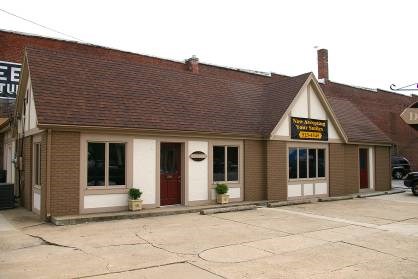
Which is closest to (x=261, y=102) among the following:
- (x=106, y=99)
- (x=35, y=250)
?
(x=106, y=99)

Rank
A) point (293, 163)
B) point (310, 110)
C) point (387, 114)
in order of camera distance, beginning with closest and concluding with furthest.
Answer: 1. point (293, 163)
2. point (310, 110)
3. point (387, 114)

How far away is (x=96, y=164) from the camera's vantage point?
13.4 metres

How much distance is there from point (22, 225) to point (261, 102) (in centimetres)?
1172

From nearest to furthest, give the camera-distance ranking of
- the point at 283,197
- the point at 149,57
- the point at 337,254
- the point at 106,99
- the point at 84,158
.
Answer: the point at 337,254
the point at 84,158
the point at 106,99
the point at 283,197
the point at 149,57

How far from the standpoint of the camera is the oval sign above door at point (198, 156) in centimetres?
1552

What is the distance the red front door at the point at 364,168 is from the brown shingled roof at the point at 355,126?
772 millimetres

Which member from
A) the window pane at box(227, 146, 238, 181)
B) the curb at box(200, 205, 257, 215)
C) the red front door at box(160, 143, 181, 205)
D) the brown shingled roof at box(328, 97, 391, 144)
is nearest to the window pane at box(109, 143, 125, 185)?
the red front door at box(160, 143, 181, 205)

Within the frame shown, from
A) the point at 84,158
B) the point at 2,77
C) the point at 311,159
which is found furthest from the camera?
the point at 2,77

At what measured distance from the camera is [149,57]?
28.0m

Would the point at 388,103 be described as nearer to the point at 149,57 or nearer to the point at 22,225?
the point at 149,57

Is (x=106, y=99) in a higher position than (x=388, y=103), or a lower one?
lower

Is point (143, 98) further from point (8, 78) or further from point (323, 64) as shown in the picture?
point (323, 64)

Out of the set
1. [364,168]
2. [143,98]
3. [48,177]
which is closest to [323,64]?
[364,168]

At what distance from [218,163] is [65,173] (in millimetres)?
5807
